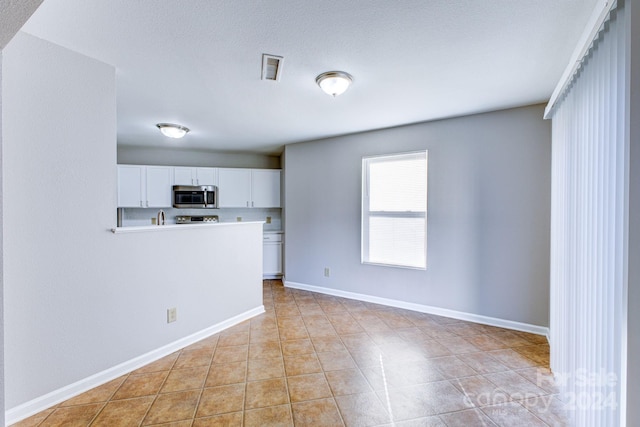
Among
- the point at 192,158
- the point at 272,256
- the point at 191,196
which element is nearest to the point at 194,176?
the point at 191,196

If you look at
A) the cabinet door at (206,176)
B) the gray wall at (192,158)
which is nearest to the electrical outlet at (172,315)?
the cabinet door at (206,176)

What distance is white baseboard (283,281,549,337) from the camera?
294 cm

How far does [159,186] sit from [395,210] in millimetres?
3882

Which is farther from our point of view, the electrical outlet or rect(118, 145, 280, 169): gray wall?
rect(118, 145, 280, 169): gray wall

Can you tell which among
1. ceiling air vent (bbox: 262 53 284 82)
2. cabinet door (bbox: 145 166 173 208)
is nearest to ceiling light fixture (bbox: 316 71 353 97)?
ceiling air vent (bbox: 262 53 284 82)

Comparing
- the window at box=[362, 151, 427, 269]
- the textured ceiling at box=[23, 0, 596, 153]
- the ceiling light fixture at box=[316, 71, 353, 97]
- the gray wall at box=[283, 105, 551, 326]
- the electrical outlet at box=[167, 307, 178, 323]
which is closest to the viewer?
the textured ceiling at box=[23, 0, 596, 153]

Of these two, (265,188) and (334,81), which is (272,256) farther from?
(334,81)

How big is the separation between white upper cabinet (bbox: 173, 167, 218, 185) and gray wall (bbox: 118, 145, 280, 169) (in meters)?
0.39

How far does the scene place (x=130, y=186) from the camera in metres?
4.76

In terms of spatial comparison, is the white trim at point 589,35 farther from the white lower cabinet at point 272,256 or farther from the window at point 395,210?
the white lower cabinet at point 272,256

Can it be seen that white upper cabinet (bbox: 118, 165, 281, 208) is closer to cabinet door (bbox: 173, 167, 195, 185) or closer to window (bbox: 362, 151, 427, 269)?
cabinet door (bbox: 173, 167, 195, 185)

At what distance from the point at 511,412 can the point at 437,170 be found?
240 cm

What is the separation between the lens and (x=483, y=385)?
2043 millimetres

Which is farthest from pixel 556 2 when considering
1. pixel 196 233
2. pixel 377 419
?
pixel 196 233
